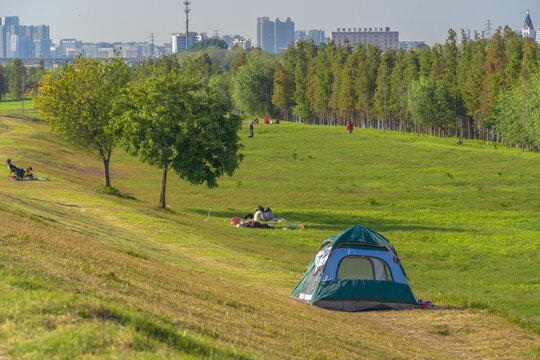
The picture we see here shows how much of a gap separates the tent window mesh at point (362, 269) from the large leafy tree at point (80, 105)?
95.7ft

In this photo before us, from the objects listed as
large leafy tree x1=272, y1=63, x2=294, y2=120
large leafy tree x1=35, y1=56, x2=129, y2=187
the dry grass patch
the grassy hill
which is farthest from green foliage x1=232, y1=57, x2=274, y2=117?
the dry grass patch

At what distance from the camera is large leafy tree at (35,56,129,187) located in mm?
48219

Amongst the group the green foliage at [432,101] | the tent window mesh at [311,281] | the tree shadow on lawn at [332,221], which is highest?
the green foliage at [432,101]

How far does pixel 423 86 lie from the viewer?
11206cm

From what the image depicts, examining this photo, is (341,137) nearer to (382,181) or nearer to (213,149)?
(382,181)

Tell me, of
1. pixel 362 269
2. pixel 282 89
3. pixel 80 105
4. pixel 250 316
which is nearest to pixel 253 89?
pixel 282 89

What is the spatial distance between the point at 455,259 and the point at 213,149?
768 inches

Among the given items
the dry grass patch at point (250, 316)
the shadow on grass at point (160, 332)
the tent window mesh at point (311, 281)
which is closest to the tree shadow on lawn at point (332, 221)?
the tent window mesh at point (311, 281)

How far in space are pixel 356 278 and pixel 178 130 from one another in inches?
1005

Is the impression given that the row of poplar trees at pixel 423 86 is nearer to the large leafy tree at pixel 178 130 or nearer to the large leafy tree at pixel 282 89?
the large leafy tree at pixel 282 89

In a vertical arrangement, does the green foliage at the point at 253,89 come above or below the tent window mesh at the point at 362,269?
above

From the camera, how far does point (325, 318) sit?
18.3m

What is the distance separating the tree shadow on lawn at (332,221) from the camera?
1592 inches

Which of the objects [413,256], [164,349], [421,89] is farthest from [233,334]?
[421,89]
